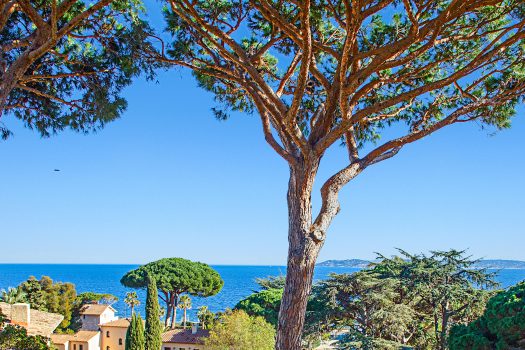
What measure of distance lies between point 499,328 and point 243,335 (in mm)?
8702

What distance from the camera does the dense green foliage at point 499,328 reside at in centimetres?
845

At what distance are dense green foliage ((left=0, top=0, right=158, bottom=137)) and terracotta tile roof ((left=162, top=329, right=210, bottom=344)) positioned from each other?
61.1ft

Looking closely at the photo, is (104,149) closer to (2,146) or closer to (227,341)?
(227,341)

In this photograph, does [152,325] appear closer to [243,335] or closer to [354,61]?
[243,335]

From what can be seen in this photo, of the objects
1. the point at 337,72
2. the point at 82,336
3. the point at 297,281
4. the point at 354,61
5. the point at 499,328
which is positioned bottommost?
the point at 82,336

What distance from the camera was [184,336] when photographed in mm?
A: 24734

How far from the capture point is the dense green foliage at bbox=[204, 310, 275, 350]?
51.2 ft

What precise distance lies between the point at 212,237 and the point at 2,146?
209 feet

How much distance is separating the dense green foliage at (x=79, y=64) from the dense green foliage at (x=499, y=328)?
7181 millimetres

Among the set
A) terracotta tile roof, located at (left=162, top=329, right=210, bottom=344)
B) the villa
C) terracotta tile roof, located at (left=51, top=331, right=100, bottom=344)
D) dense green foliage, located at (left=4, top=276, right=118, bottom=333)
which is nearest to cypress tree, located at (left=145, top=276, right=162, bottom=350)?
the villa

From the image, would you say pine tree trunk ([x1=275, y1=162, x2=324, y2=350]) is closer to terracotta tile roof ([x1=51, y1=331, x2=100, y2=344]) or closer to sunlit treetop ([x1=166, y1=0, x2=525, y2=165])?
sunlit treetop ([x1=166, y1=0, x2=525, y2=165])

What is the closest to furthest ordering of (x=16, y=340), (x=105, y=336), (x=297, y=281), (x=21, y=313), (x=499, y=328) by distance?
(x=297, y=281) < (x=16, y=340) < (x=499, y=328) < (x=21, y=313) < (x=105, y=336)

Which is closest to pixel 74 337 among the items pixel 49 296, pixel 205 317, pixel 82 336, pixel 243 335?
pixel 82 336

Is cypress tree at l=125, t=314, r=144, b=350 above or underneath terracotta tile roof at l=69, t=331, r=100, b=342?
above
